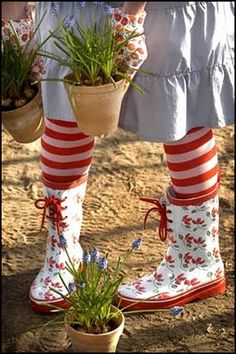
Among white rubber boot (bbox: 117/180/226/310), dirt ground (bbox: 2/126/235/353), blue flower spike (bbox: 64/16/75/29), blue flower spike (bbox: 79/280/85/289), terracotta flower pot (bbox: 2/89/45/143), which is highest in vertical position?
blue flower spike (bbox: 64/16/75/29)

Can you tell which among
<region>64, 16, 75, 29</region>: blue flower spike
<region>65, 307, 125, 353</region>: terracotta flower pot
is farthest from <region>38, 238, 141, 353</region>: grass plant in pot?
<region>64, 16, 75, 29</region>: blue flower spike

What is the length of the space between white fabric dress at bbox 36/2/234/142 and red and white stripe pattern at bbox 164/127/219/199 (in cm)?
5

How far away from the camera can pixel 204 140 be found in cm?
233

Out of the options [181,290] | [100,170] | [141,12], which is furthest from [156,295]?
[100,170]

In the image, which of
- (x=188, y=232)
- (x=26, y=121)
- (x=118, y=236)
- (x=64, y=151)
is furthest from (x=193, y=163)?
(x=118, y=236)

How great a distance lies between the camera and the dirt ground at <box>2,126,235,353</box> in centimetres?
235

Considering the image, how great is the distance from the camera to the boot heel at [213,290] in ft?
8.18

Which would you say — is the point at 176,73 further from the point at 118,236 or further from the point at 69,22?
the point at 118,236

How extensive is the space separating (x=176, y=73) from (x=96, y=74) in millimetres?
274

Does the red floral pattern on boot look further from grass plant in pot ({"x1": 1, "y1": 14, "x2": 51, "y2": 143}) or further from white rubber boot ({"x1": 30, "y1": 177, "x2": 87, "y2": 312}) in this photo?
grass plant in pot ({"x1": 1, "y1": 14, "x2": 51, "y2": 143})

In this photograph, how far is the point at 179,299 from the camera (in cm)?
246

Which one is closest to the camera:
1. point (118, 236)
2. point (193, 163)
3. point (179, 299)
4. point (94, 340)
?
point (94, 340)

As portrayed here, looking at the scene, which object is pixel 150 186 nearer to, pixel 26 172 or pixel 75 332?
pixel 26 172

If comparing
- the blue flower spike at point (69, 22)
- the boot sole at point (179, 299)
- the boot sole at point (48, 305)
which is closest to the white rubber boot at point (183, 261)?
the boot sole at point (179, 299)
